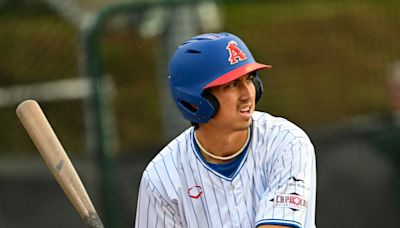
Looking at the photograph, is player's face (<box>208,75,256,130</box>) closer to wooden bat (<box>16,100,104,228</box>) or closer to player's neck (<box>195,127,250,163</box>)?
player's neck (<box>195,127,250,163</box>)

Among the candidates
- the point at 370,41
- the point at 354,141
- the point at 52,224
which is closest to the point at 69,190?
the point at 52,224

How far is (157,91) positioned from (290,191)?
4.12m

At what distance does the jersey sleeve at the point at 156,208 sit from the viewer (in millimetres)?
4691

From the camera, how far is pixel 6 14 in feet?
27.5

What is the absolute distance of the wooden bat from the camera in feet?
16.4

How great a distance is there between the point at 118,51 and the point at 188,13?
0.65 m

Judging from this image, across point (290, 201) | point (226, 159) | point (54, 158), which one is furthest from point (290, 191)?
point (54, 158)

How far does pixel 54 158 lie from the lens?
5043 millimetres

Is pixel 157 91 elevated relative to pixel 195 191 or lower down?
elevated

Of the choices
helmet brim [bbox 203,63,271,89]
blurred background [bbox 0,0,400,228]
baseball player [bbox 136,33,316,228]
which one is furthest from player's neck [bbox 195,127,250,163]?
blurred background [bbox 0,0,400,228]

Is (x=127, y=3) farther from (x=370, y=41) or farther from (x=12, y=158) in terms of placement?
(x=370, y=41)

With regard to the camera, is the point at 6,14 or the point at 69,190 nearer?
the point at 69,190

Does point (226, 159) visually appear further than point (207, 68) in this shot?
Yes

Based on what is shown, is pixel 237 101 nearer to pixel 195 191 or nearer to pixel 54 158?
pixel 195 191
